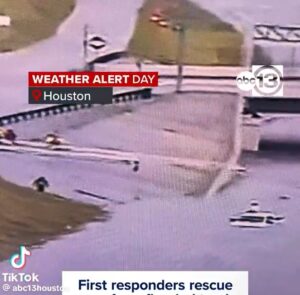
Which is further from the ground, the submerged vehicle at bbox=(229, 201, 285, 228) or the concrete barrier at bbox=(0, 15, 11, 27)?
the concrete barrier at bbox=(0, 15, 11, 27)

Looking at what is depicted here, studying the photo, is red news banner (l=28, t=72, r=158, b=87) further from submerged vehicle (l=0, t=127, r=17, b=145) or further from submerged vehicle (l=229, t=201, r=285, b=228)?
submerged vehicle (l=229, t=201, r=285, b=228)

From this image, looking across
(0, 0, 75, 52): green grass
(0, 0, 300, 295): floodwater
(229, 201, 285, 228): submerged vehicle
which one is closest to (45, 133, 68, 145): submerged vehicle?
(0, 0, 300, 295): floodwater

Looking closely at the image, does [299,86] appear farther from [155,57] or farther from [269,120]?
[155,57]

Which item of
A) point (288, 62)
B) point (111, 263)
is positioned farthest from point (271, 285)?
point (288, 62)

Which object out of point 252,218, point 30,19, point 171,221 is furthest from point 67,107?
point 252,218

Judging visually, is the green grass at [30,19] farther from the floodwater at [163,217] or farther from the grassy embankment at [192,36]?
the grassy embankment at [192,36]
